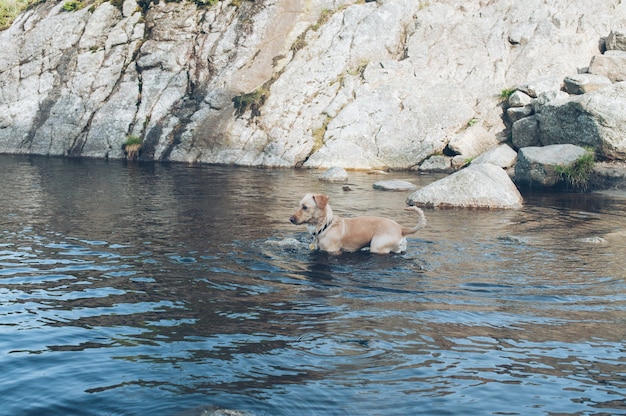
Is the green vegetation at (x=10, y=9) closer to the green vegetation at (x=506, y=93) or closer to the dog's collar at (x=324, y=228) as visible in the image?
the green vegetation at (x=506, y=93)

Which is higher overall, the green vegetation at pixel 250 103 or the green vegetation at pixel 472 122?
the green vegetation at pixel 250 103

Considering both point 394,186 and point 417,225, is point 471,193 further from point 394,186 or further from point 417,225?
point 417,225

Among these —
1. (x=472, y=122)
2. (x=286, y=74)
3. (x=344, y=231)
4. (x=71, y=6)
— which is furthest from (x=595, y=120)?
(x=71, y=6)

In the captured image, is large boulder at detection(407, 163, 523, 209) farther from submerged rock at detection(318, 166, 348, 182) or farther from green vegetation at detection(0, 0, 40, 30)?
green vegetation at detection(0, 0, 40, 30)

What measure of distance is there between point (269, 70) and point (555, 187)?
18.5 m

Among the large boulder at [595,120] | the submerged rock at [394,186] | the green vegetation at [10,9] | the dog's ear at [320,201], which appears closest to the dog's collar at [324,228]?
the dog's ear at [320,201]

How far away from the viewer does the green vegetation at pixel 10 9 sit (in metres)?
40.9

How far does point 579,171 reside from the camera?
21812 millimetres

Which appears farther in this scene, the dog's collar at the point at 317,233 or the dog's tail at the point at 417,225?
the dog's collar at the point at 317,233

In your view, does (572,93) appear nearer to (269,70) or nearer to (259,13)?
(269,70)

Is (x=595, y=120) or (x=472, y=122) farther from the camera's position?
(x=472, y=122)

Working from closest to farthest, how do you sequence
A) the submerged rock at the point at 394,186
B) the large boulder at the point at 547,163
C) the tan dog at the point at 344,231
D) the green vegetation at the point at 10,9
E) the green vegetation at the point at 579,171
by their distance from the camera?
the tan dog at the point at 344,231 → the green vegetation at the point at 579,171 → the large boulder at the point at 547,163 → the submerged rock at the point at 394,186 → the green vegetation at the point at 10,9

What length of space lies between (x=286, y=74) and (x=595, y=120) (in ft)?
56.1

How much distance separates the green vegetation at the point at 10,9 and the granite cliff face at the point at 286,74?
2.96 m
